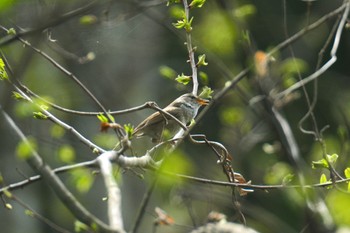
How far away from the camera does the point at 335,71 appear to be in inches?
433

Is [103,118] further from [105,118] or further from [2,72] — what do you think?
[2,72]

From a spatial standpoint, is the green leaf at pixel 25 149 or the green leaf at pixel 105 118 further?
the green leaf at pixel 105 118

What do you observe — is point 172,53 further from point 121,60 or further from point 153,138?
point 153,138

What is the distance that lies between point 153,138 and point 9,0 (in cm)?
382

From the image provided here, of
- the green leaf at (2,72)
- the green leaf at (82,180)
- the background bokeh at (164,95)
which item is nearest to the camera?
the green leaf at (82,180)

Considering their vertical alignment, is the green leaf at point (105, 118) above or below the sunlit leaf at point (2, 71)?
below

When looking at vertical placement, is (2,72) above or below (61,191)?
above

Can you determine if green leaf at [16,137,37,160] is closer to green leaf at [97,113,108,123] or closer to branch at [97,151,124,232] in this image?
branch at [97,151,124,232]

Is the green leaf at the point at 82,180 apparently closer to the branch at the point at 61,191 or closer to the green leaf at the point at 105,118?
the branch at the point at 61,191

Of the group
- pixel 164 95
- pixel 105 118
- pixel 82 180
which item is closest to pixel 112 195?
pixel 82 180

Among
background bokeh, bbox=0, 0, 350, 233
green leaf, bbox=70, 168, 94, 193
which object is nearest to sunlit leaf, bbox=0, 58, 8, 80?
green leaf, bbox=70, 168, 94, 193

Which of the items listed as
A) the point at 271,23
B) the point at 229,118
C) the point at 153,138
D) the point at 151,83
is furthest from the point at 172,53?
the point at 229,118

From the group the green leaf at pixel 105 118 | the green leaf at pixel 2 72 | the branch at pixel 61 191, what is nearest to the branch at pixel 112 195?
the branch at pixel 61 191

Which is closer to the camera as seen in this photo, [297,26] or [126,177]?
[297,26]
